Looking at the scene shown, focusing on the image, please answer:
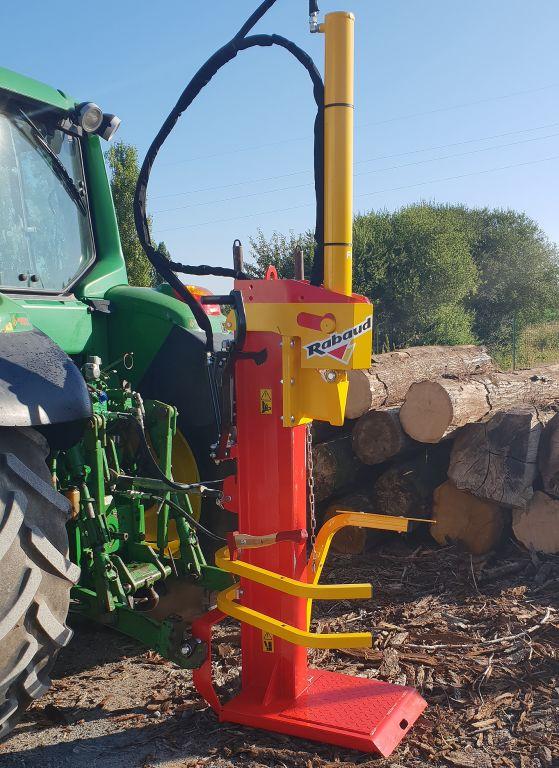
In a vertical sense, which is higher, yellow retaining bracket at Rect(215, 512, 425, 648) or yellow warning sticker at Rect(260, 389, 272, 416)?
yellow warning sticker at Rect(260, 389, 272, 416)

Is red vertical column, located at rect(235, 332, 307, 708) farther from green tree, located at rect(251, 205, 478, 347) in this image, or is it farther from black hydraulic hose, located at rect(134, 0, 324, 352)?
green tree, located at rect(251, 205, 478, 347)

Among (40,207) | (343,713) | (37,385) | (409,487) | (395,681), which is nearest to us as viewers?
(37,385)

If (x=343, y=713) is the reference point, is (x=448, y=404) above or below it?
above

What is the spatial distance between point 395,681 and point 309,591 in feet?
3.15

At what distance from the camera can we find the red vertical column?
269cm

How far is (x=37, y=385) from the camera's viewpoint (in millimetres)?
2270

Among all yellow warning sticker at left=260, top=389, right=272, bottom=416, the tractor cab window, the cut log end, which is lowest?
the cut log end

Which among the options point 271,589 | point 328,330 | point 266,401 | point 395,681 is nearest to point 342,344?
point 328,330

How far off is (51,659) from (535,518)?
3.30m

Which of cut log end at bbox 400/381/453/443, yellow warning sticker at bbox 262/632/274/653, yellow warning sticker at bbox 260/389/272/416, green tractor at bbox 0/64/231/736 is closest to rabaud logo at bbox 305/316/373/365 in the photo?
yellow warning sticker at bbox 260/389/272/416

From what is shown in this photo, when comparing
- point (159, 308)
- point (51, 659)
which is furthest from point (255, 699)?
point (159, 308)

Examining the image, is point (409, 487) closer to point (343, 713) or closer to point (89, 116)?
point (343, 713)

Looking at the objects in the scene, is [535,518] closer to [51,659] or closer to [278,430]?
[278,430]

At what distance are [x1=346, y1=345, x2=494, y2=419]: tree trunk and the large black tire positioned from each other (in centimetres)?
319
